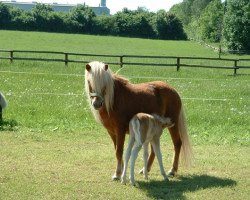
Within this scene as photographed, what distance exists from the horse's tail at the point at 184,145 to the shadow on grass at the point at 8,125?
16.6ft

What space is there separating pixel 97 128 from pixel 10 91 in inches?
269

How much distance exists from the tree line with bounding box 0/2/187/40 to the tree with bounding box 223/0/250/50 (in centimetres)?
2404

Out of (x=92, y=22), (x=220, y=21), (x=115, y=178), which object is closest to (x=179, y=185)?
(x=115, y=178)

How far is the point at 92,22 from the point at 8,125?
79900 millimetres

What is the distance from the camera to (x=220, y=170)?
955cm

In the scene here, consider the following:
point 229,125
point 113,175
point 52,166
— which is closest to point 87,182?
point 113,175

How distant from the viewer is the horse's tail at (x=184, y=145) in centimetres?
917

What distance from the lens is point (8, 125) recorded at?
13133mm

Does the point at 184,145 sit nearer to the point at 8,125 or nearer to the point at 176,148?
the point at 176,148

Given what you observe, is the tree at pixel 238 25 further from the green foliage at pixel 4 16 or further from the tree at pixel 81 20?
the green foliage at pixel 4 16

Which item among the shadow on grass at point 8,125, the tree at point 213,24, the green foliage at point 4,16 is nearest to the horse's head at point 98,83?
the shadow on grass at point 8,125

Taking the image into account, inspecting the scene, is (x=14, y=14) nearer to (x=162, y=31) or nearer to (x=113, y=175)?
(x=162, y=31)

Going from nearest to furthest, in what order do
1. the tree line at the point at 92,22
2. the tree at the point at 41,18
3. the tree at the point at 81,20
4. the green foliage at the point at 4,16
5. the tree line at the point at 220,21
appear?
the tree line at the point at 220,21, the green foliage at the point at 4,16, the tree at the point at 41,18, the tree line at the point at 92,22, the tree at the point at 81,20

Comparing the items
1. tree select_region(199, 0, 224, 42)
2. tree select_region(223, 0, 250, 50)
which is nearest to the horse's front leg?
tree select_region(223, 0, 250, 50)
